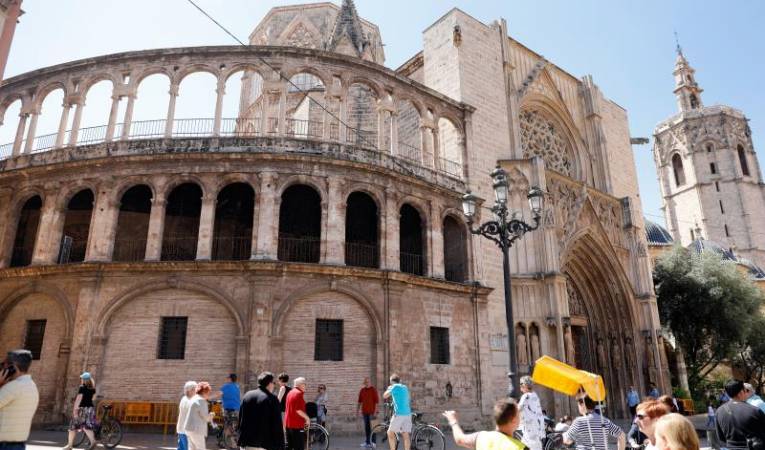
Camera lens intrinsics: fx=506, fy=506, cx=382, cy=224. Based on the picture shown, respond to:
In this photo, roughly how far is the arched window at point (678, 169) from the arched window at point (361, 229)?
53.0 m

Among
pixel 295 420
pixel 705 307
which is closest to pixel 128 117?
pixel 295 420

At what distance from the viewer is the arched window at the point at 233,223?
1720 cm

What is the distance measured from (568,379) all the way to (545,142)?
20761 mm

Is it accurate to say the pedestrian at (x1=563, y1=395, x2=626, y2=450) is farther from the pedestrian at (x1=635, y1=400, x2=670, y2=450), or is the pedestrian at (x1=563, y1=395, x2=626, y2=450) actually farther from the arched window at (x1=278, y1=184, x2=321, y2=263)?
the arched window at (x1=278, y1=184, x2=321, y2=263)

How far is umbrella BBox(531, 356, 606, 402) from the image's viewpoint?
19.3 ft

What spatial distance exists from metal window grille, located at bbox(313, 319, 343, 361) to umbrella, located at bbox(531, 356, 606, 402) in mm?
8785

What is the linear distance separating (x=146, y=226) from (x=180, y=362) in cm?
587

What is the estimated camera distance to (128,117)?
641 inches

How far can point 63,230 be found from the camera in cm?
1672

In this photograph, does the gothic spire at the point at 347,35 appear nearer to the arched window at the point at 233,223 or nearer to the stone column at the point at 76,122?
the arched window at the point at 233,223

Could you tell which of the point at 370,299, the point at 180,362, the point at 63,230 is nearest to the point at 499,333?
the point at 370,299

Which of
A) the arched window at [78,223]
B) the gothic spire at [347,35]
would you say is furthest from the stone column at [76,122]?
the gothic spire at [347,35]

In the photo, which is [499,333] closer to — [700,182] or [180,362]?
[180,362]

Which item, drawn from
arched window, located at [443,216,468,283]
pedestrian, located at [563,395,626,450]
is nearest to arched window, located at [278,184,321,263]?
arched window, located at [443,216,468,283]
